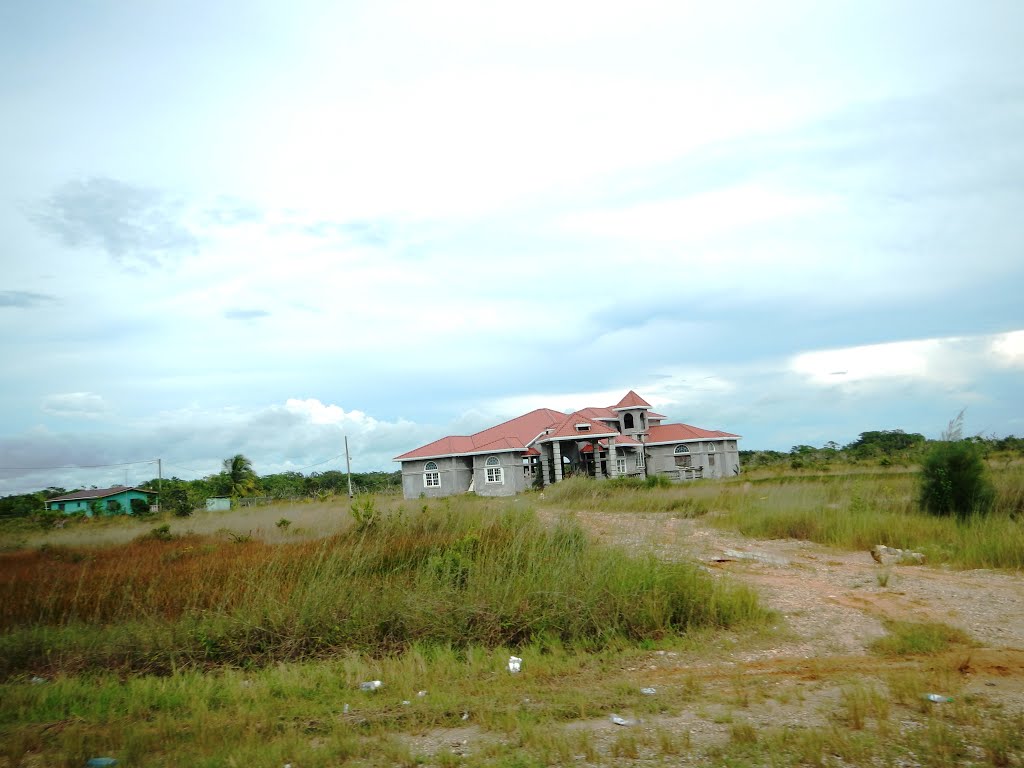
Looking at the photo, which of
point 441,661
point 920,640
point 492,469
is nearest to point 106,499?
point 492,469

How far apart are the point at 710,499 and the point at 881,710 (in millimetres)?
16816

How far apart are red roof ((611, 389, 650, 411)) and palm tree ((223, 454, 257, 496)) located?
977 inches

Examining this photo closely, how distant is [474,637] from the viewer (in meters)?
7.92

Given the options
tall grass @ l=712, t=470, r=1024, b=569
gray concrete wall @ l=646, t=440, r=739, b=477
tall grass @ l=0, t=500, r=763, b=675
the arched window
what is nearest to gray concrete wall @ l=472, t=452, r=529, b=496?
gray concrete wall @ l=646, t=440, r=739, b=477

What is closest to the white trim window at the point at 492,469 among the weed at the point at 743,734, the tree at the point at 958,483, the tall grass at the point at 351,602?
the tree at the point at 958,483

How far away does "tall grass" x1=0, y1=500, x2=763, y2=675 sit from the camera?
7766mm

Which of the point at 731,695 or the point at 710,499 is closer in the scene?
the point at 731,695

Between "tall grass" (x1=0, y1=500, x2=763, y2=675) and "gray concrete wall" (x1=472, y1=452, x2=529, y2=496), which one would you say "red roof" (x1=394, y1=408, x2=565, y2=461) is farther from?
"tall grass" (x1=0, y1=500, x2=763, y2=675)

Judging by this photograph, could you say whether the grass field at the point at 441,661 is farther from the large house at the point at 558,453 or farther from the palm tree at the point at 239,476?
the palm tree at the point at 239,476

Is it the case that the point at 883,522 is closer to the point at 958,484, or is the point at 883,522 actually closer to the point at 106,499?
the point at 958,484

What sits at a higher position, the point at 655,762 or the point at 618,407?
the point at 618,407

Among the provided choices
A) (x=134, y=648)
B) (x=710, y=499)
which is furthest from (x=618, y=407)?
(x=134, y=648)

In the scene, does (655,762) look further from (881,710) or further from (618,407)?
(618,407)

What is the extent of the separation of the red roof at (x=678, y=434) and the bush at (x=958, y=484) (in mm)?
31359
